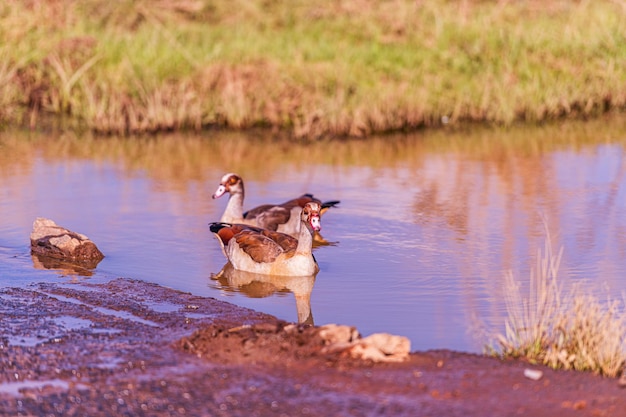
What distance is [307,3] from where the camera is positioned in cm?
2358

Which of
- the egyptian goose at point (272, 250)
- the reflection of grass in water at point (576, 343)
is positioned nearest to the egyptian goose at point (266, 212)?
the egyptian goose at point (272, 250)

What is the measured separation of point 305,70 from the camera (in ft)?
58.5

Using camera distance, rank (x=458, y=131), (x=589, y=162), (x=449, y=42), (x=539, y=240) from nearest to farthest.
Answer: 1. (x=539, y=240)
2. (x=589, y=162)
3. (x=458, y=131)
4. (x=449, y=42)

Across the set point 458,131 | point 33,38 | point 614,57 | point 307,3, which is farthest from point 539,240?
point 307,3

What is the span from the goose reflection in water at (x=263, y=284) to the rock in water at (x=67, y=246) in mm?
1103

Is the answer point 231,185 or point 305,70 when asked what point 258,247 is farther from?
point 305,70

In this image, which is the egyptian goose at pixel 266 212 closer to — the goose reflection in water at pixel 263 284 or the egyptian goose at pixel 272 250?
the egyptian goose at pixel 272 250

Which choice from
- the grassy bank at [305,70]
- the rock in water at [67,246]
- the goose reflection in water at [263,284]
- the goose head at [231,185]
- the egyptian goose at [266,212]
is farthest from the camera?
the grassy bank at [305,70]

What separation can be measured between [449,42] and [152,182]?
8.48 m

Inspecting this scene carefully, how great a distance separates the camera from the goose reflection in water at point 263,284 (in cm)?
905

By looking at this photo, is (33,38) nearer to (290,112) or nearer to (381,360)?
(290,112)

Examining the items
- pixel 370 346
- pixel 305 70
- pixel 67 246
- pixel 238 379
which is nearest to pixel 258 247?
pixel 67 246

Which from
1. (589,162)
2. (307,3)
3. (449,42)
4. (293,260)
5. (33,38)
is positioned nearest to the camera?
(293,260)

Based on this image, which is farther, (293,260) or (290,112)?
(290,112)
